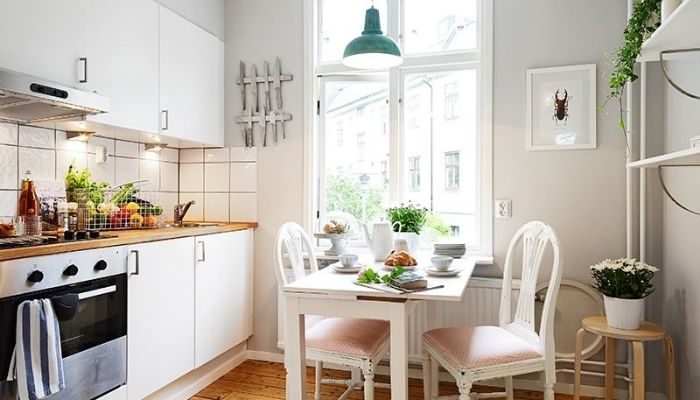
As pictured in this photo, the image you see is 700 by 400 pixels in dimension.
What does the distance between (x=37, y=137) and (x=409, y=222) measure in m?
1.91

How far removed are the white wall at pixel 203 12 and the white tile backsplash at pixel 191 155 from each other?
30.7 inches

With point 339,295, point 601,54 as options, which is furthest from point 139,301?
point 601,54

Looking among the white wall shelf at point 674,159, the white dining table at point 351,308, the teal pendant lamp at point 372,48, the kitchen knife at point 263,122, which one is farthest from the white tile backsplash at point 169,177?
the white wall shelf at point 674,159

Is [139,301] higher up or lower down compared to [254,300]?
higher up

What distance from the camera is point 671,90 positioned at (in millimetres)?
2402

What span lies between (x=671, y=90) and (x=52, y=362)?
9.49ft

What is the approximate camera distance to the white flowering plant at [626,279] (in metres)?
2.14

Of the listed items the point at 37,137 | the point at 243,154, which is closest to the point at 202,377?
the point at 243,154

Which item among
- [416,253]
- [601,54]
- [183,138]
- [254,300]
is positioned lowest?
[254,300]

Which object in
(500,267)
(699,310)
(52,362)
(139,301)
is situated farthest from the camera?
(500,267)

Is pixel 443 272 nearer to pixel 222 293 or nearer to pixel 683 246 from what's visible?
pixel 683 246

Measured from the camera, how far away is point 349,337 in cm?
210

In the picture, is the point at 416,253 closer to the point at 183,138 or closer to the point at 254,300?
the point at 254,300

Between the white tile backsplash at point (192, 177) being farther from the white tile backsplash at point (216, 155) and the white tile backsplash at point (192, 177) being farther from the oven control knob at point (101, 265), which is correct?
the oven control knob at point (101, 265)
